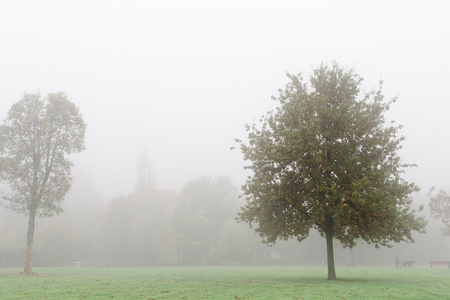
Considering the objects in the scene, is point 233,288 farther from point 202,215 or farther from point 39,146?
point 202,215

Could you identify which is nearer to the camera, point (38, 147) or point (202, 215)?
point (38, 147)

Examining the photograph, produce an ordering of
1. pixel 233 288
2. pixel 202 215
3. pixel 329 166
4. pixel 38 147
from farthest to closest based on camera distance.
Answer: pixel 202 215
pixel 38 147
pixel 329 166
pixel 233 288

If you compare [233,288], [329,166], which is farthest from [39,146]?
[329,166]

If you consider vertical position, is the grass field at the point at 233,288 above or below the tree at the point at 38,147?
below

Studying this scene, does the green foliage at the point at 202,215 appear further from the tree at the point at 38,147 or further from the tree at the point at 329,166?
the tree at the point at 329,166

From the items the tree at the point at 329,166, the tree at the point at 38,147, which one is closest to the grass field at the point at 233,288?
the tree at the point at 329,166

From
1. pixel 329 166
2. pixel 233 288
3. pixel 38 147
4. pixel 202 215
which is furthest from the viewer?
pixel 202 215

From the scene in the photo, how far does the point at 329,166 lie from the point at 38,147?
121ft

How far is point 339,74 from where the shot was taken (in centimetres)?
2911

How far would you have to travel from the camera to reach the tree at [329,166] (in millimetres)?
23891

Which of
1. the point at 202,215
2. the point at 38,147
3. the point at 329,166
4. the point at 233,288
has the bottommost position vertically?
the point at 233,288

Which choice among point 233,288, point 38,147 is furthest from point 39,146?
point 233,288

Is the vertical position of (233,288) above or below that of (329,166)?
below

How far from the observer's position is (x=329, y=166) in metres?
24.6
